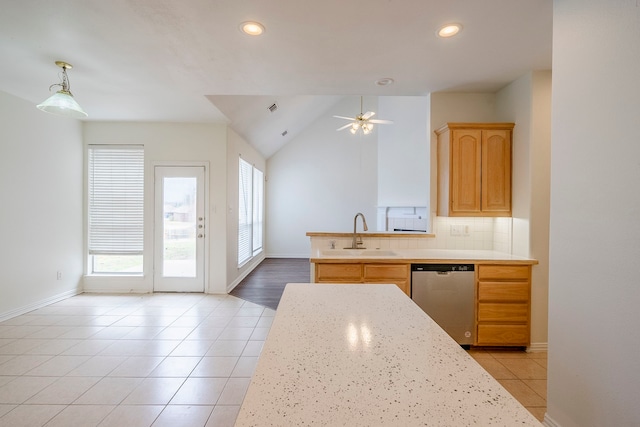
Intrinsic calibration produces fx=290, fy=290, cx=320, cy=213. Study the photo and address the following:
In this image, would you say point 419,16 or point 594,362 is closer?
Answer: point 594,362

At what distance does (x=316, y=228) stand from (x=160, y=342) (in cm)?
532

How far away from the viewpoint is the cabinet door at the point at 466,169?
10.1 feet

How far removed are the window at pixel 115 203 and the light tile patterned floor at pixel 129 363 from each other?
3.04ft

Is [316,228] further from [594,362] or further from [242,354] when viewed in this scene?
[594,362]

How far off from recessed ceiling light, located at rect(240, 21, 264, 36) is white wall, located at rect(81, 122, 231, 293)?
2.53 metres

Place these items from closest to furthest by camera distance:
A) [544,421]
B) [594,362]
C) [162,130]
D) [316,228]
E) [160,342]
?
[594,362] → [544,421] → [160,342] → [162,130] → [316,228]

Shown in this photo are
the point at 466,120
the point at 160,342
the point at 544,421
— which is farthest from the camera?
the point at 466,120

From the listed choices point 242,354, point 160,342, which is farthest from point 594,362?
point 160,342

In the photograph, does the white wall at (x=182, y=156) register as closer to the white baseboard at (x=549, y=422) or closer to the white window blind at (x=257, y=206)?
the white window blind at (x=257, y=206)

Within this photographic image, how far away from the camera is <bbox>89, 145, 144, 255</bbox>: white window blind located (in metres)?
4.62

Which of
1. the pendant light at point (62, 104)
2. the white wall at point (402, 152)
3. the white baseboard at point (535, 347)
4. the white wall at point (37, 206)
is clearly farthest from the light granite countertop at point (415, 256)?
the white wall at point (402, 152)

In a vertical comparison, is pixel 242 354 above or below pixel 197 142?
below

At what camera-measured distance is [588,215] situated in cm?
157

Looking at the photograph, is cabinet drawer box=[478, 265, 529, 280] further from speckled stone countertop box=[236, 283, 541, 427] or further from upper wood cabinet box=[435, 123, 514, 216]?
speckled stone countertop box=[236, 283, 541, 427]
